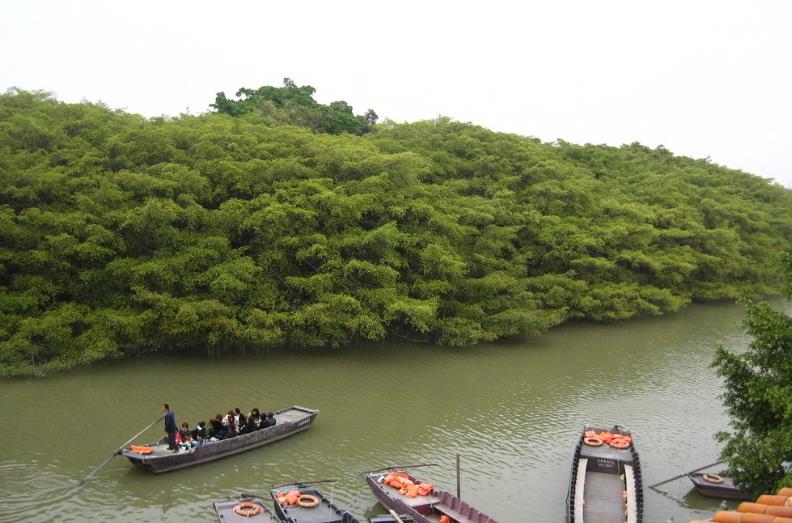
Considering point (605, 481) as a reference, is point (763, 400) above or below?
above

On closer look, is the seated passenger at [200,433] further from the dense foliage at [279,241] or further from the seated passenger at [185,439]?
the dense foliage at [279,241]

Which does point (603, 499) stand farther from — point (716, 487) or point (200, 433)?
point (200, 433)

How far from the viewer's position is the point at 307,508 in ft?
36.7

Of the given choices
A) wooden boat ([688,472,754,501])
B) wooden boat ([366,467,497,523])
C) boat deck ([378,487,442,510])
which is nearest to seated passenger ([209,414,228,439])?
wooden boat ([366,467,497,523])

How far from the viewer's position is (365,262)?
21516 mm

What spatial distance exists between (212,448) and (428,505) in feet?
17.4

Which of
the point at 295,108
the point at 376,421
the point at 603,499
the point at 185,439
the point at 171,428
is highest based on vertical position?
the point at 295,108

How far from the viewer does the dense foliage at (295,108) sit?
39.5 meters

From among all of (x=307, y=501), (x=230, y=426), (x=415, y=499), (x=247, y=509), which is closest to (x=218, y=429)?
(x=230, y=426)

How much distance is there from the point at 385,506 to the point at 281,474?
296 centimetres

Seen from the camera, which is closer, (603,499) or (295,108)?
(603,499)

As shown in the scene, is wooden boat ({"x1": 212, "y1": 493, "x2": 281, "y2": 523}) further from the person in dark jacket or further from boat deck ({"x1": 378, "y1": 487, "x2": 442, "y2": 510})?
the person in dark jacket

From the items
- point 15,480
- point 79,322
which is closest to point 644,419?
point 15,480

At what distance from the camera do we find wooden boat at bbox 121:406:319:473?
41.2 feet
